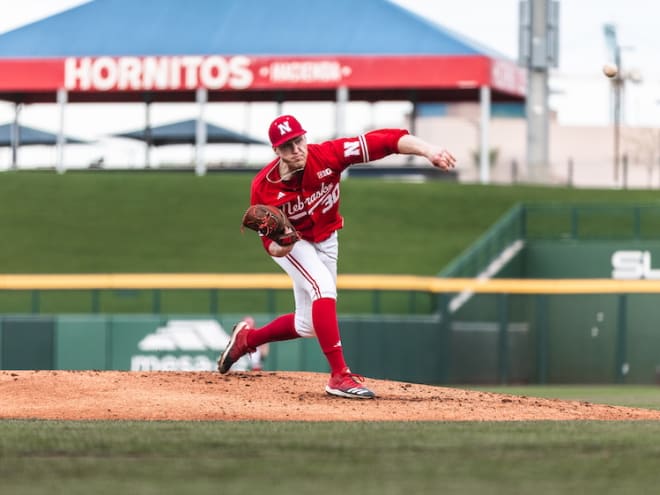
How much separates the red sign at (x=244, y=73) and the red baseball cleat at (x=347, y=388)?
24489mm

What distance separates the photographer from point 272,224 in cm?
763

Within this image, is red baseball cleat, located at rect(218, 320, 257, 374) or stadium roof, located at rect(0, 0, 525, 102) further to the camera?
stadium roof, located at rect(0, 0, 525, 102)

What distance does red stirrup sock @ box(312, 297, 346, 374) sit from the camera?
7.91 meters

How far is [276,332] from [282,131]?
1.63 metres

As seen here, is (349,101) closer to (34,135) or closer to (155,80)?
(155,80)

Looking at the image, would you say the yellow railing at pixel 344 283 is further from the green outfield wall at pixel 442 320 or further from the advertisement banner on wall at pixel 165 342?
the advertisement banner on wall at pixel 165 342

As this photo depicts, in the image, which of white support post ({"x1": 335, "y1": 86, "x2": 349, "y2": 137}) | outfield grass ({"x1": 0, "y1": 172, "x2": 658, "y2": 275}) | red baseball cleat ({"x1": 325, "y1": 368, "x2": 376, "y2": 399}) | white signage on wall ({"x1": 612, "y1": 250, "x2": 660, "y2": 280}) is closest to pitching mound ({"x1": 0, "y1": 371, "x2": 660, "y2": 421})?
→ red baseball cleat ({"x1": 325, "y1": 368, "x2": 376, "y2": 399})

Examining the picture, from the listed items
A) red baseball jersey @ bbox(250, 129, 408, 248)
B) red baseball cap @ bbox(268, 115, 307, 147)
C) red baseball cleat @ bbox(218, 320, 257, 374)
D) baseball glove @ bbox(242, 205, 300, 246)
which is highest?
red baseball cap @ bbox(268, 115, 307, 147)

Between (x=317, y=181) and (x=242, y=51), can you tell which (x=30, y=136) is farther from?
(x=317, y=181)

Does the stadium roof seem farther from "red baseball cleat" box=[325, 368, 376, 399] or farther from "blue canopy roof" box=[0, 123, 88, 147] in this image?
"red baseball cleat" box=[325, 368, 376, 399]

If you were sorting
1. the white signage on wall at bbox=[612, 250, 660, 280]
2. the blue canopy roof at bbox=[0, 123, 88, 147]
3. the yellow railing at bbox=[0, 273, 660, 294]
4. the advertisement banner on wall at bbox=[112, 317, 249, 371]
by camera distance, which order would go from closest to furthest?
the advertisement banner on wall at bbox=[112, 317, 249, 371], the yellow railing at bbox=[0, 273, 660, 294], the white signage on wall at bbox=[612, 250, 660, 280], the blue canopy roof at bbox=[0, 123, 88, 147]

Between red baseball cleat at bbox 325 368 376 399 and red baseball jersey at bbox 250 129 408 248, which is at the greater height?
red baseball jersey at bbox 250 129 408 248

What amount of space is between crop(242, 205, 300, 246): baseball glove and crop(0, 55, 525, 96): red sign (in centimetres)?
2464

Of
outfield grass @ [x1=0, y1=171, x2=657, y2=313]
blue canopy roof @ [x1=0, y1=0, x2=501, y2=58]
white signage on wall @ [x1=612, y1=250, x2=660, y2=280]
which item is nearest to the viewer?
white signage on wall @ [x1=612, y1=250, x2=660, y2=280]
